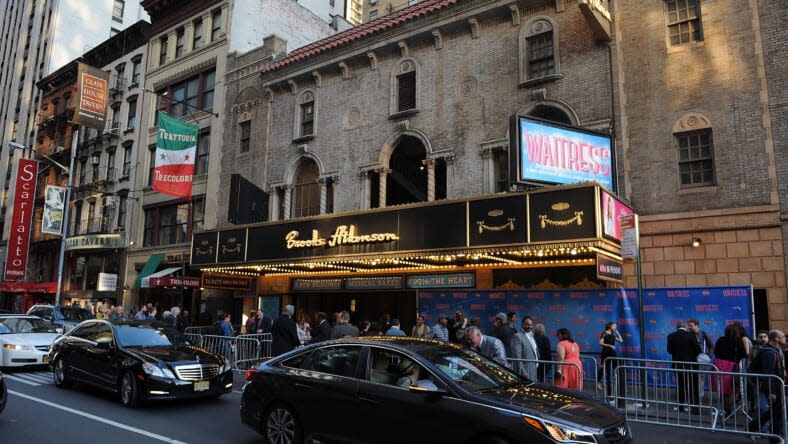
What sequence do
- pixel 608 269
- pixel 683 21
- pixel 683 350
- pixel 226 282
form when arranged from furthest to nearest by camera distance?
pixel 226 282 < pixel 683 21 < pixel 608 269 < pixel 683 350

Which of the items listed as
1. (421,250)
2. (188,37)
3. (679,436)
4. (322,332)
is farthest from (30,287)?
(679,436)

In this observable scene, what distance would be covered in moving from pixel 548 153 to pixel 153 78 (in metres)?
25.9

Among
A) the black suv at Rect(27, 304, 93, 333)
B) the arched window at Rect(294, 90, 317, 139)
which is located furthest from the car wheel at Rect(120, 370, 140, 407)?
the arched window at Rect(294, 90, 317, 139)

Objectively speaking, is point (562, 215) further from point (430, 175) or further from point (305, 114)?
point (305, 114)

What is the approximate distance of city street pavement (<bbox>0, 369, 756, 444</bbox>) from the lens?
8211mm

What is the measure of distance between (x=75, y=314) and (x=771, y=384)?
22330 millimetres

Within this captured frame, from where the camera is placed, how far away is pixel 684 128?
48.0ft

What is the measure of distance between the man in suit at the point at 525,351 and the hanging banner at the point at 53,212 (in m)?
29.3

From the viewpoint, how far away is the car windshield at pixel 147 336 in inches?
449

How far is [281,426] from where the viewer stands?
7.42 m

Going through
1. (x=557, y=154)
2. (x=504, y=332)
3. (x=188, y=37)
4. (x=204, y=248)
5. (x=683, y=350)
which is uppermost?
(x=188, y=37)

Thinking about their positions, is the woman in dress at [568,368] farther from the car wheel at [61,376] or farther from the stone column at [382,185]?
the car wheel at [61,376]

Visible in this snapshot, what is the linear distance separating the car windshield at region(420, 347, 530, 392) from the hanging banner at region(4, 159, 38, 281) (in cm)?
3754

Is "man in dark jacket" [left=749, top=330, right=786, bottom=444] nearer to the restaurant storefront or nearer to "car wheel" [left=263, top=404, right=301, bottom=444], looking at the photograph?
the restaurant storefront
